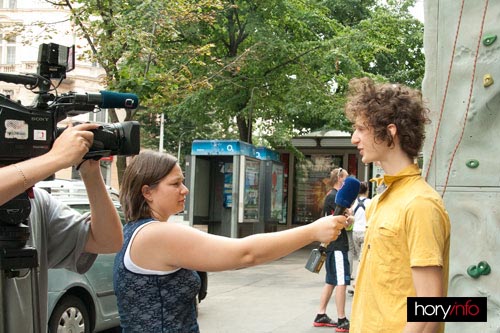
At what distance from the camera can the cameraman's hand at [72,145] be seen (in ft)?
6.25

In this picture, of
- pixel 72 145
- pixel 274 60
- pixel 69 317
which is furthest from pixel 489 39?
pixel 274 60

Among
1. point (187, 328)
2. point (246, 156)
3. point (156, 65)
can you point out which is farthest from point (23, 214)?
point (246, 156)

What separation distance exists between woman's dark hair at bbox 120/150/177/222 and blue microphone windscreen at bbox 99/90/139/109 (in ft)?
1.65

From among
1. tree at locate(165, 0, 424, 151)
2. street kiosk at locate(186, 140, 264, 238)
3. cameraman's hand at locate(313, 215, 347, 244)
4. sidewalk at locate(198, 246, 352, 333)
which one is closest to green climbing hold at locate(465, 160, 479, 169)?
cameraman's hand at locate(313, 215, 347, 244)

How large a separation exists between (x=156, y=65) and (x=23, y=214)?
11361mm

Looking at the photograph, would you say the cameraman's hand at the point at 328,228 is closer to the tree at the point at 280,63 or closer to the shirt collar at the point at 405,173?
the shirt collar at the point at 405,173

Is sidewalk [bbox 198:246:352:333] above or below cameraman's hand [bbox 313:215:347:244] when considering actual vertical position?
below

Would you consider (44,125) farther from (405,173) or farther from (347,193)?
(405,173)

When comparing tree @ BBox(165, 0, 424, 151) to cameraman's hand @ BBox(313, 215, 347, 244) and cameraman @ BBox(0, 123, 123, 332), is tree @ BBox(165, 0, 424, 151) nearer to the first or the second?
cameraman @ BBox(0, 123, 123, 332)

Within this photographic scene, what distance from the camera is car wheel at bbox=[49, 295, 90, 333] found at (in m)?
6.40

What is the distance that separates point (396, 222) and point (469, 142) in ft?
3.09

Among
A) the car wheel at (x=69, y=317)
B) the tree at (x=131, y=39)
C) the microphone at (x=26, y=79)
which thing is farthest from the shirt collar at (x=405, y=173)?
the tree at (x=131, y=39)

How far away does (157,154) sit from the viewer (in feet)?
9.50

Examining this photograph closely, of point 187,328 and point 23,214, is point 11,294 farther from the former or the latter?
point 187,328
